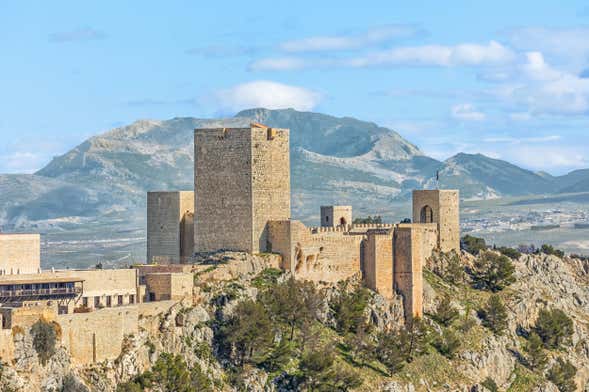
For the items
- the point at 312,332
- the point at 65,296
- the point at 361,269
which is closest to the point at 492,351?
the point at 361,269

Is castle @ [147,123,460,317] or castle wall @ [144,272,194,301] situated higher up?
castle @ [147,123,460,317]

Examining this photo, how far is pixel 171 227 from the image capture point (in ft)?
318

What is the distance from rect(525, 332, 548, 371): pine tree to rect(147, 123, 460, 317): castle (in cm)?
1111

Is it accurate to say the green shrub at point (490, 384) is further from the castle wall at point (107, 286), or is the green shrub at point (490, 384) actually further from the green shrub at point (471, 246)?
the castle wall at point (107, 286)

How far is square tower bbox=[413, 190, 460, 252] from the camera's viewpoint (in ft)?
367

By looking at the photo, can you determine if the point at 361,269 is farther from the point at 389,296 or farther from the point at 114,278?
the point at 114,278

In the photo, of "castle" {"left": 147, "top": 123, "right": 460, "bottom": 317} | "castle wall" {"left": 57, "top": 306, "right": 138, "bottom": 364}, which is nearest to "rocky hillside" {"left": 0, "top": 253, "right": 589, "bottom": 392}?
"castle wall" {"left": 57, "top": 306, "right": 138, "bottom": 364}

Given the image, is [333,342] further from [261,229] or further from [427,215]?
[427,215]

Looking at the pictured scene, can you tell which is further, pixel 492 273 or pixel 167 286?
pixel 492 273

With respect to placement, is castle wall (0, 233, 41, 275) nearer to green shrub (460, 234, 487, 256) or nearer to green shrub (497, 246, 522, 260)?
green shrub (460, 234, 487, 256)

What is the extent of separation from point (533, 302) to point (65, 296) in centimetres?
4641

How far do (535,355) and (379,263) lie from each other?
628 inches

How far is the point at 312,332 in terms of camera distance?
296 feet

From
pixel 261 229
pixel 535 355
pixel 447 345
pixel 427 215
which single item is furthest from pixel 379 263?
pixel 535 355
